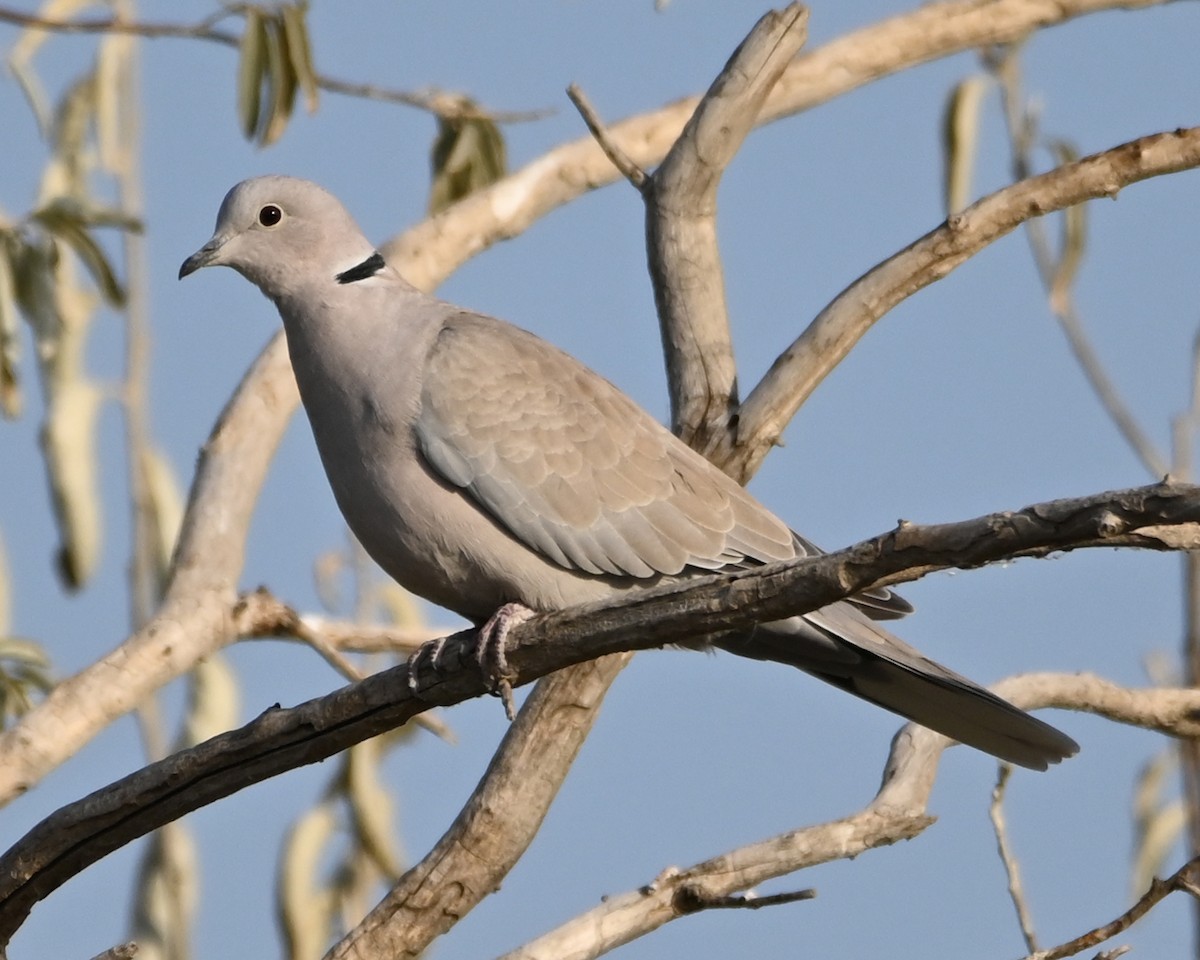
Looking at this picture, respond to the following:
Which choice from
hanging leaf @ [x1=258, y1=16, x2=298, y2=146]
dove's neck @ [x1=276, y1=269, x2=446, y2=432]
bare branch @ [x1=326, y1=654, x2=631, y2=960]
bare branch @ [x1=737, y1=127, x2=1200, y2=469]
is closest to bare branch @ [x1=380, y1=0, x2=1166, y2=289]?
hanging leaf @ [x1=258, y1=16, x2=298, y2=146]

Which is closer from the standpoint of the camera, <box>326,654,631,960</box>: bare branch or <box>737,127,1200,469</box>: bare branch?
<box>326,654,631,960</box>: bare branch

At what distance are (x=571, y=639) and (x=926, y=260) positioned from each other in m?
2.00

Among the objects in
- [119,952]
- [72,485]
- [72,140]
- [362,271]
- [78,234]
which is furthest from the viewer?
[72,140]

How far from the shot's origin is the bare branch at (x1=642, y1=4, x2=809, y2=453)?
4.86m

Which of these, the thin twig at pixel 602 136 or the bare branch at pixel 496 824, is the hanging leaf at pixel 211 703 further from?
the thin twig at pixel 602 136

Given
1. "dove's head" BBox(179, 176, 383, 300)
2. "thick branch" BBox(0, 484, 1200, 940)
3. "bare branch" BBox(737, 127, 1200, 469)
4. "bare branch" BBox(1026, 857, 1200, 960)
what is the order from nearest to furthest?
1. "thick branch" BBox(0, 484, 1200, 940)
2. "bare branch" BBox(1026, 857, 1200, 960)
3. "dove's head" BBox(179, 176, 383, 300)
4. "bare branch" BBox(737, 127, 1200, 469)

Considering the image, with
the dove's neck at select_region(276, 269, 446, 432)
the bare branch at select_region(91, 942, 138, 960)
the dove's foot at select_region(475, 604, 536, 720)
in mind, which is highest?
the dove's neck at select_region(276, 269, 446, 432)

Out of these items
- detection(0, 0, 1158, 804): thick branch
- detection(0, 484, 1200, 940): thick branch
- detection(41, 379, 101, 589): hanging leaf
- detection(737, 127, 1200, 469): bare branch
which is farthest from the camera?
detection(0, 0, 1158, 804): thick branch

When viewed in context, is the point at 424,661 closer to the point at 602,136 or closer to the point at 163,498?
the point at 602,136

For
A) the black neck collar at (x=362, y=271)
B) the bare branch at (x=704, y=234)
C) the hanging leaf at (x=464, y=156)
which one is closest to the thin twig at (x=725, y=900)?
the bare branch at (x=704, y=234)

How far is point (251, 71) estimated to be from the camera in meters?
5.13

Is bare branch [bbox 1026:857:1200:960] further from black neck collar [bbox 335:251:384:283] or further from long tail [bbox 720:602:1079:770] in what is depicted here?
black neck collar [bbox 335:251:384:283]

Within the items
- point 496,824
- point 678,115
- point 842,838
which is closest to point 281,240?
point 496,824

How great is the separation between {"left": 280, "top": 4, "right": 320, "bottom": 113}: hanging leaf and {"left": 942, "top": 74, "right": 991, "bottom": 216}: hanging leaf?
1964mm
